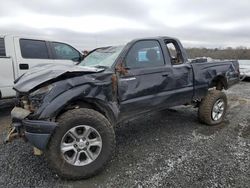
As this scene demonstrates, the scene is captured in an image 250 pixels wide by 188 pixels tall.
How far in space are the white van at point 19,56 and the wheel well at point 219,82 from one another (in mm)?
3922

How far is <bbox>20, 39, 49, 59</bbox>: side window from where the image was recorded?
6699 mm

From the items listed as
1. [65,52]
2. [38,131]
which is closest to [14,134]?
[38,131]

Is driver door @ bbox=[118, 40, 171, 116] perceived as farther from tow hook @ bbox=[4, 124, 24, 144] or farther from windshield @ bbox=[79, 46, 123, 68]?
tow hook @ bbox=[4, 124, 24, 144]

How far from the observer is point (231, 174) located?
11.3 feet

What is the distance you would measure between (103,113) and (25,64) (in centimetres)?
358

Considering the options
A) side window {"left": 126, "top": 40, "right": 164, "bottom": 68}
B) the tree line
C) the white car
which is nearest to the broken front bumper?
side window {"left": 126, "top": 40, "right": 164, "bottom": 68}

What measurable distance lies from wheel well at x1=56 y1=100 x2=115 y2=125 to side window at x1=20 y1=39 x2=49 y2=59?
366cm

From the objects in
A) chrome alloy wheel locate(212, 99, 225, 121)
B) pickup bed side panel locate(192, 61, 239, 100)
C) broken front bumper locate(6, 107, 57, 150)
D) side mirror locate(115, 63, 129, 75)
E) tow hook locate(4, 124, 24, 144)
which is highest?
side mirror locate(115, 63, 129, 75)

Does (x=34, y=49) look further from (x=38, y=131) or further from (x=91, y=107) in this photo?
(x=38, y=131)

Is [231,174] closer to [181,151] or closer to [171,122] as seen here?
[181,151]

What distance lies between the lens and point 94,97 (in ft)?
11.8

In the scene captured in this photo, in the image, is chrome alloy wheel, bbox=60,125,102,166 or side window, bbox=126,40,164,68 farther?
side window, bbox=126,40,164,68

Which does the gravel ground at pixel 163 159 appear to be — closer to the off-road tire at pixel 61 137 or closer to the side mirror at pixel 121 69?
the off-road tire at pixel 61 137

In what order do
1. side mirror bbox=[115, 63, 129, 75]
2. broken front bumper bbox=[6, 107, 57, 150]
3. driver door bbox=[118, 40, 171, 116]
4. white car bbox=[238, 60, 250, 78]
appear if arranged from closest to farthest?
broken front bumper bbox=[6, 107, 57, 150]
side mirror bbox=[115, 63, 129, 75]
driver door bbox=[118, 40, 171, 116]
white car bbox=[238, 60, 250, 78]
